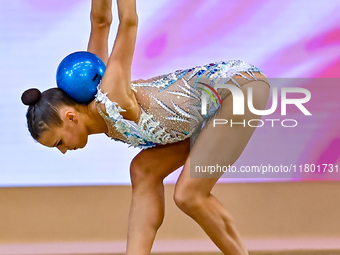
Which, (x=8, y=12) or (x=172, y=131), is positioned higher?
(x=8, y=12)

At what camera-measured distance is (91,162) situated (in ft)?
7.54

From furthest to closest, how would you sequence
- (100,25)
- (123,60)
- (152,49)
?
1. (152,49)
2. (100,25)
3. (123,60)

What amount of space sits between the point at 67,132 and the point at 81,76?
18 centimetres

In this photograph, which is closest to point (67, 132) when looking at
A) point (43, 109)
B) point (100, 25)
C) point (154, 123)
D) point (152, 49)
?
point (43, 109)

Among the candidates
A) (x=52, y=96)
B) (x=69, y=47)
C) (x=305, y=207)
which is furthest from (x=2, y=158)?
(x=305, y=207)

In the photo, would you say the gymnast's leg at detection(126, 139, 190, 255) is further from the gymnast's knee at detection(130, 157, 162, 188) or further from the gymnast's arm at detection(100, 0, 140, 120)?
the gymnast's arm at detection(100, 0, 140, 120)

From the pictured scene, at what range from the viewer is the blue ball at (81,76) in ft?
4.39

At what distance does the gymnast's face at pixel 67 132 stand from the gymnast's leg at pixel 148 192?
9.3 inches

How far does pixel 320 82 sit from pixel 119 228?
4.22 ft

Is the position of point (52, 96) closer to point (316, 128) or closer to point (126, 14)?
point (126, 14)

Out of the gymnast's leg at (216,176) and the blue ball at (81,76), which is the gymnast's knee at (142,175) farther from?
the blue ball at (81,76)

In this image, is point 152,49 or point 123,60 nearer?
point 123,60

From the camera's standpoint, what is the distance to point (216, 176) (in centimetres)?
139

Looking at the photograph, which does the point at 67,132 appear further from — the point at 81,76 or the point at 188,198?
the point at 188,198
